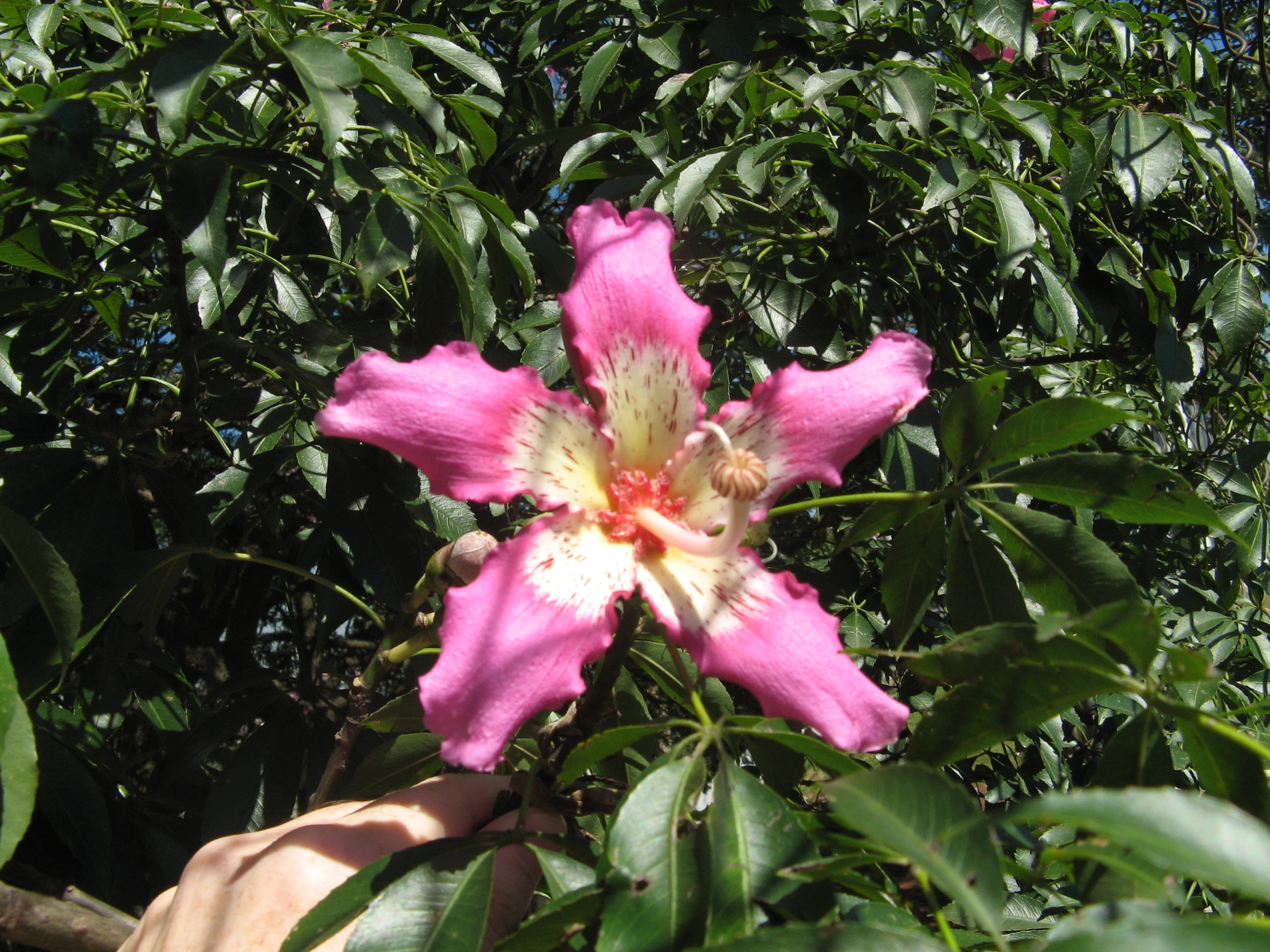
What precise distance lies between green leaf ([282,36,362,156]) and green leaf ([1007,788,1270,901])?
0.86 meters

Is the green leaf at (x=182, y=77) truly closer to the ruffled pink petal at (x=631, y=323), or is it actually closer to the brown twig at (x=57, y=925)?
the ruffled pink petal at (x=631, y=323)

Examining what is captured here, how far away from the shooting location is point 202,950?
866 millimetres

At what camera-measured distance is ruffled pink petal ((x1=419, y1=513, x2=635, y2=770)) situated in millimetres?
831

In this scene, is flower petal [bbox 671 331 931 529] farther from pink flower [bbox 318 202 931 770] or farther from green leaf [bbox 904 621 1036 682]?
green leaf [bbox 904 621 1036 682]

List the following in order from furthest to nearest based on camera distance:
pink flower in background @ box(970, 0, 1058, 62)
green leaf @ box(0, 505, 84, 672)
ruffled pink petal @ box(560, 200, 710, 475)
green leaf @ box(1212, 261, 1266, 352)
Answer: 1. pink flower in background @ box(970, 0, 1058, 62)
2. green leaf @ box(1212, 261, 1266, 352)
3. ruffled pink petal @ box(560, 200, 710, 475)
4. green leaf @ box(0, 505, 84, 672)

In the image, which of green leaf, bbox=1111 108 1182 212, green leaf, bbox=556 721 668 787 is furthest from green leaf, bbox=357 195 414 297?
green leaf, bbox=1111 108 1182 212

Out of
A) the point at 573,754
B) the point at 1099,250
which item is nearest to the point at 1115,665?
the point at 573,754

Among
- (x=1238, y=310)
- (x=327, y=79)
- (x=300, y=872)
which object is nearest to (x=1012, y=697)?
(x=300, y=872)

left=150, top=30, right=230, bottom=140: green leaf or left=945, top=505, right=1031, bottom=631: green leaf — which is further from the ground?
left=150, top=30, right=230, bottom=140: green leaf

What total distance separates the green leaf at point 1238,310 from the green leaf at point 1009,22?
2.33 feet

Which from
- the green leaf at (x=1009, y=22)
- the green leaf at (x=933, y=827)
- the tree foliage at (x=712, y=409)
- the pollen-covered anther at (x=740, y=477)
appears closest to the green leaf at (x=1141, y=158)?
the tree foliage at (x=712, y=409)

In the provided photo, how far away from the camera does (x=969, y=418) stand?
39.0 inches

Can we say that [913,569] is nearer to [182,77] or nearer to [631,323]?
[631,323]

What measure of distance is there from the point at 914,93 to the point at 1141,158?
498 millimetres
